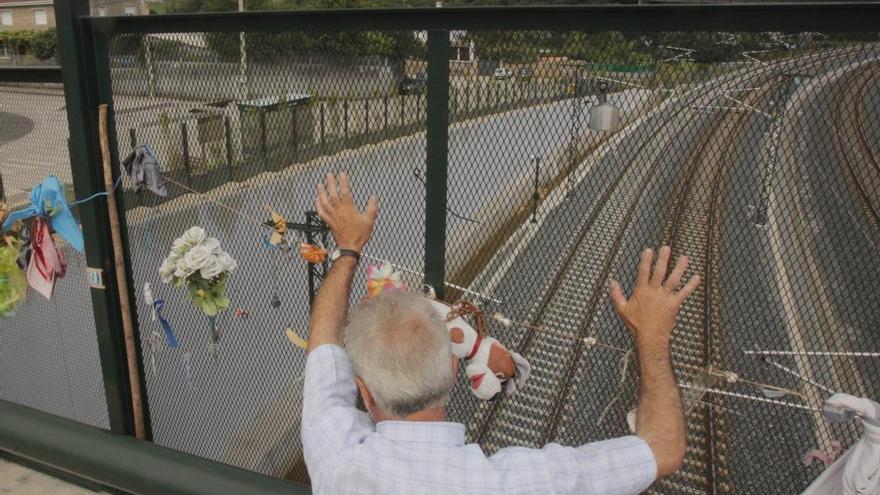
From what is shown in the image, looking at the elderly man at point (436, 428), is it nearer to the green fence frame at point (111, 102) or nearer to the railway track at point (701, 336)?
the green fence frame at point (111, 102)

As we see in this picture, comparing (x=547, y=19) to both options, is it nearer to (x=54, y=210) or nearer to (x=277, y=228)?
(x=277, y=228)

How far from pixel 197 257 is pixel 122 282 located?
1.71ft

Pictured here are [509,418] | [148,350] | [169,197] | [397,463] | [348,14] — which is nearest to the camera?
[397,463]

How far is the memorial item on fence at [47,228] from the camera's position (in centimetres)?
231

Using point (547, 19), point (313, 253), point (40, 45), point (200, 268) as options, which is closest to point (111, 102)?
point (200, 268)

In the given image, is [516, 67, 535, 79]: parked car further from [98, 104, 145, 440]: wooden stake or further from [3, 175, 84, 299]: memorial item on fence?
[3, 175, 84, 299]: memorial item on fence

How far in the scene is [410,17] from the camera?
1.85 meters

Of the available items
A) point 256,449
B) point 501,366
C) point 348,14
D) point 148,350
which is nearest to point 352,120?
point 348,14

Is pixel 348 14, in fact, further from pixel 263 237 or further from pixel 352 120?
pixel 263 237

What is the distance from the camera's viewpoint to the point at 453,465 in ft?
4.00

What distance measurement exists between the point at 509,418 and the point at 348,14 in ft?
11.5

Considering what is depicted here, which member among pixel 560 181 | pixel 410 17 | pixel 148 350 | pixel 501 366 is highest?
pixel 410 17

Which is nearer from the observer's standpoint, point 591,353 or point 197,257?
point 197,257

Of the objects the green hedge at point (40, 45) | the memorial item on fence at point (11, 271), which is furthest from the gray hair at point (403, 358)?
the memorial item on fence at point (11, 271)
